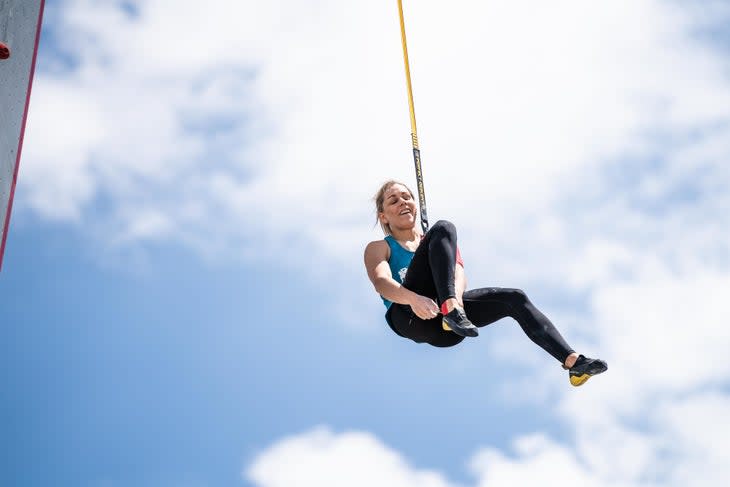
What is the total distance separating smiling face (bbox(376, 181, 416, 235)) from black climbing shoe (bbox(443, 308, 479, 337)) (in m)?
1.07

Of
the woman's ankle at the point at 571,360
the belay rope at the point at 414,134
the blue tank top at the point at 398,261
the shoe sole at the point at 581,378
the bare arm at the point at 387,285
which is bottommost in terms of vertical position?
the shoe sole at the point at 581,378

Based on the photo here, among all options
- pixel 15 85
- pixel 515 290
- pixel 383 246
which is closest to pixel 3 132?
pixel 15 85

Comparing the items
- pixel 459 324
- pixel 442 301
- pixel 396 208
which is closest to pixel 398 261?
pixel 396 208

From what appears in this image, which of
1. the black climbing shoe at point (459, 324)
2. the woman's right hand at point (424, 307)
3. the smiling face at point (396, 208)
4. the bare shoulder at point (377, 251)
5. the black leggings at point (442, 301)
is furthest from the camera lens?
the smiling face at point (396, 208)

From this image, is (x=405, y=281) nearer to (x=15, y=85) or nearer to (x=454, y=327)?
(x=454, y=327)

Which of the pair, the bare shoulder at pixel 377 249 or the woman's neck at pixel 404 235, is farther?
the woman's neck at pixel 404 235

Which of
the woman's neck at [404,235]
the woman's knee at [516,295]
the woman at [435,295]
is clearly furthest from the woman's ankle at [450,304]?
the woman's neck at [404,235]

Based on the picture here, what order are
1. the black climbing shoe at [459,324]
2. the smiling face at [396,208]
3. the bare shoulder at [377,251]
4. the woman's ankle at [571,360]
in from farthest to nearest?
1. the smiling face at [396,208]
2. the bare shoulder at [377,251]
3. the woman's ankle at [571,360]
4. the black climbing shoe at [459,324]

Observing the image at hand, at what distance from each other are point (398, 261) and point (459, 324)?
927 mm

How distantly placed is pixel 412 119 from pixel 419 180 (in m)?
0.54

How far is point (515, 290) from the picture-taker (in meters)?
5.24

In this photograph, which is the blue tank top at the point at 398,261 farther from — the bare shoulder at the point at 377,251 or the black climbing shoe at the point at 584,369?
the black climbing shoe at the point at 584,369

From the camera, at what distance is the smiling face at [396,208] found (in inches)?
220

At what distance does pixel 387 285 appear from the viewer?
5.01 m
